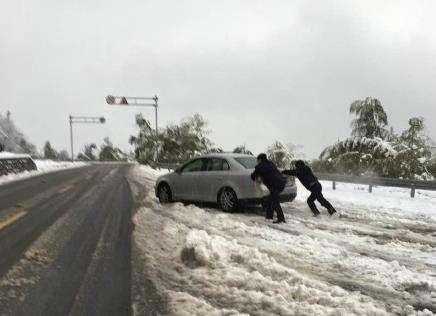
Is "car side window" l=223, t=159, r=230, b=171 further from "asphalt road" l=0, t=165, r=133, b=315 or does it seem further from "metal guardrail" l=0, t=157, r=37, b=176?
"metal guardrail" l=0, t=157, r=37, b=176

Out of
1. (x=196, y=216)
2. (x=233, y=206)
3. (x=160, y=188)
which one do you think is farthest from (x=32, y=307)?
(x=160, y=188)

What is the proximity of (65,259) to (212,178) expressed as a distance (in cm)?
675

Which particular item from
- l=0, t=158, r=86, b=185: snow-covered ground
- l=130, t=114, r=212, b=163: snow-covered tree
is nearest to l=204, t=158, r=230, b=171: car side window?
l=0, t=158, r=86, b=185: snow-covered ground

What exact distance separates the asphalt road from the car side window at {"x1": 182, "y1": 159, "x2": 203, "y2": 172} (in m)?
2.08

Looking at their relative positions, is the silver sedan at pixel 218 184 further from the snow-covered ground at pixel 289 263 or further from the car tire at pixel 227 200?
the snow-covered ground at pixel 289 263

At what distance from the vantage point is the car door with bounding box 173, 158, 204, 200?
1445 centimetres

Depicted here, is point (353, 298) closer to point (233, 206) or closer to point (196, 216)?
point (196, 216)

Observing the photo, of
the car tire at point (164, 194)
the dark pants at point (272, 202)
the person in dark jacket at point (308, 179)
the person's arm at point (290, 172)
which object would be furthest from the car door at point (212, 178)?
the dark pants at point (272, 202)

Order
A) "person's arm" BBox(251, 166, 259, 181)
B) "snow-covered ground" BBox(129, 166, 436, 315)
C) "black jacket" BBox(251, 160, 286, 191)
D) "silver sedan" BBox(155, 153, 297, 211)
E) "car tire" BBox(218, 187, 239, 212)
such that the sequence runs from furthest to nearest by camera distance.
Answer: "car tire" BBox(218, 187, 239, 212) → "silver sedan" BBox(155, 153, 297, 211) → "person's arm" BBox(251, 166, 259, 181) → "black jacket" BBox(251, 160, 286, 191) → "snow-covered ground" BBox(129, 166, 436, 315)

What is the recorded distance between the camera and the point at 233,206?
1301 cm

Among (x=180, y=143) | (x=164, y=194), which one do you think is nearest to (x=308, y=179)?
(x=164, y=194)

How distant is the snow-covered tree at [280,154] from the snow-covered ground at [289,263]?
18888 mm

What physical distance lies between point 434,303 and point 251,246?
3.27 m

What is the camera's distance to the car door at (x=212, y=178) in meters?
13.6
